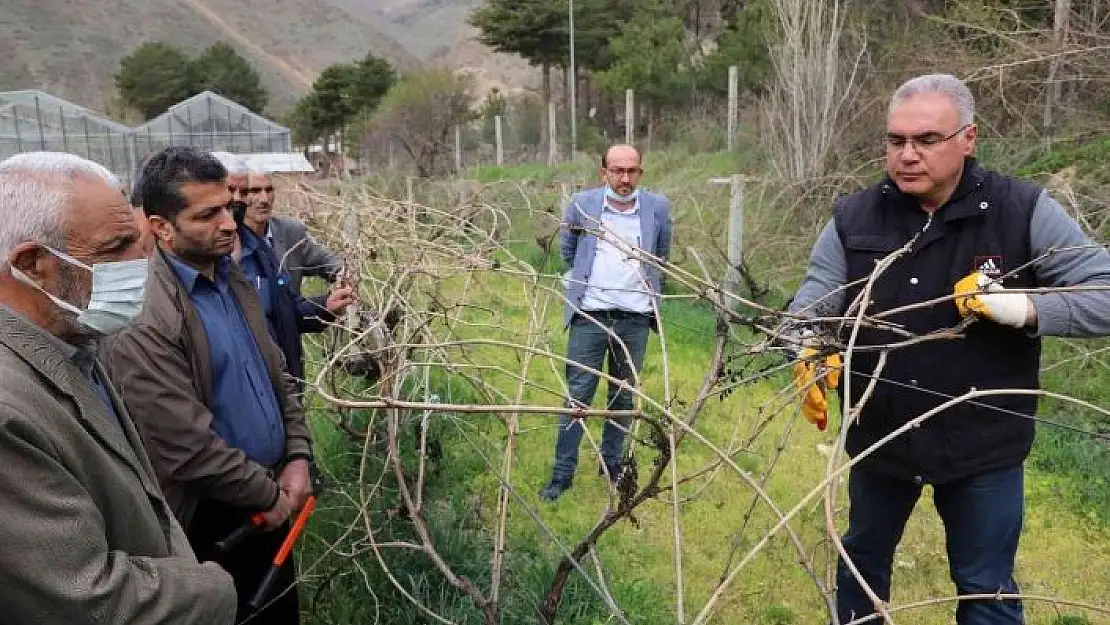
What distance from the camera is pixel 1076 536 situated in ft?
12.3

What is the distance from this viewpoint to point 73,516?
1.25m

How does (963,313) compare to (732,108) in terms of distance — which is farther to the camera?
(732,108)

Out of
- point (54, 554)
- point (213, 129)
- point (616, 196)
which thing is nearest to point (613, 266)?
point (616, 196)

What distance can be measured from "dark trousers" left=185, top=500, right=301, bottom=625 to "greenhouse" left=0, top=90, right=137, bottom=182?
21.8 meters

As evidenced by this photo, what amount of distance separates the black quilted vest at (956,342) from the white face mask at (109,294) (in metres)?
1.64

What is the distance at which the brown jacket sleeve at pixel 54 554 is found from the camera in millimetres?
1183

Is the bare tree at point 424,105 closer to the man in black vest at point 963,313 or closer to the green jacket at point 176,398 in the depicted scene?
the green jacket at point 176,398

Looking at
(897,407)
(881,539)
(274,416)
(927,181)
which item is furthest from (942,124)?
(274,416)

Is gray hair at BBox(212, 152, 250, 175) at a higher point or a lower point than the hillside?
lower

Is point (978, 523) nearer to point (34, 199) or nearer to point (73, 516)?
point (73, 516)

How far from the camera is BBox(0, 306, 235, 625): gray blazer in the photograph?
1195 mm

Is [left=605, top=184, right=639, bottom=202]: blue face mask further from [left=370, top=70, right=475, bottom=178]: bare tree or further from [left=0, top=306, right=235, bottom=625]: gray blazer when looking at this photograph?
[left=370, top=70, right=475, bottom=178]: bare tree

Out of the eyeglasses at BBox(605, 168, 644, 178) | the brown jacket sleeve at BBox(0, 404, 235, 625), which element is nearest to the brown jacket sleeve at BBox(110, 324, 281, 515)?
the brown jacket sleeve at BBox(0, 404, 235, 625)

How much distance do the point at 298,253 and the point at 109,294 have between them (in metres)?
2.43
